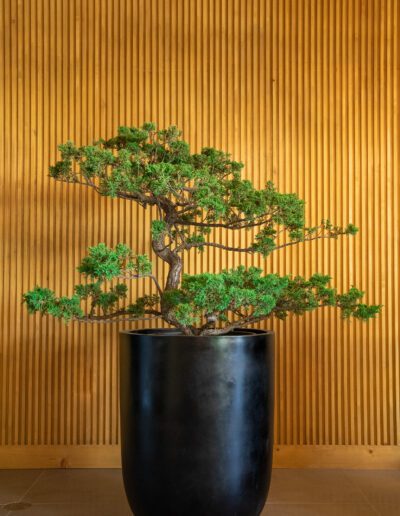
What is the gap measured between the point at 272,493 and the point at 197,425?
98 centimetres

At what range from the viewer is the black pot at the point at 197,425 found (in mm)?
2141

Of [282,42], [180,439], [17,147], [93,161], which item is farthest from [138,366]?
[282,42]

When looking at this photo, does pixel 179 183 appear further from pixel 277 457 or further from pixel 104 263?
pixel 277 457

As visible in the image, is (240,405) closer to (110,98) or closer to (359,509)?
(359,509)

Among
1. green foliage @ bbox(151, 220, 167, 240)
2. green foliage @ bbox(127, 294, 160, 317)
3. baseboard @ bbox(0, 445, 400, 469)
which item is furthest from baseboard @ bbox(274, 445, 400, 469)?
green foliage @ bbox(151, 220, 167, 240)

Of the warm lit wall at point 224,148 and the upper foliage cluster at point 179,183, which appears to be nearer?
the upper foliage cluster at point 179,183

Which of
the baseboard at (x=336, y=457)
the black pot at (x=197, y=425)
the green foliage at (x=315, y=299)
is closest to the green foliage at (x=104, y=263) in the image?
the black pot at (x=197, y=425)

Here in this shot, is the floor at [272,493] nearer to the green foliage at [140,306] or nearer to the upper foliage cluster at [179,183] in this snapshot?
the green foliage at [140,306]

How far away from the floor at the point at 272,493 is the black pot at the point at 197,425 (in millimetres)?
534

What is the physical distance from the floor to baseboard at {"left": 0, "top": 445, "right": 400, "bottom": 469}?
0.17 feet

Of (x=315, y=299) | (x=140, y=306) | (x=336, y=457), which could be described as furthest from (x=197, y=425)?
(x=336, y=457)

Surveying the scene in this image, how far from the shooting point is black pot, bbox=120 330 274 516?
2141 mm

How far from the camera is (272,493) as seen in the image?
9.45ft

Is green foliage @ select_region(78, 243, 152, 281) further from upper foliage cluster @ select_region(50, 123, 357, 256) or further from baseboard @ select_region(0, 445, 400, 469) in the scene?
baseboard @ select_region(0, 445, 400, 469)
